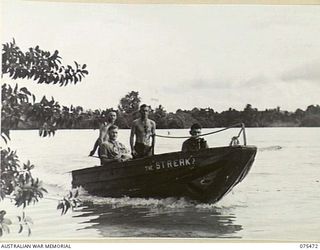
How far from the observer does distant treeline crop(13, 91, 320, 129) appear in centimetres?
93

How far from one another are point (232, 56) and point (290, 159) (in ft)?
0.62

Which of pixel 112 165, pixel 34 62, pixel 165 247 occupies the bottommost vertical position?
pixel 165 247

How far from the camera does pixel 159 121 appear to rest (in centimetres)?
93

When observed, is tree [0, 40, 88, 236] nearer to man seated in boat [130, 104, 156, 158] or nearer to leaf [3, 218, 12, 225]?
leaf [3, 218, 12, 225]

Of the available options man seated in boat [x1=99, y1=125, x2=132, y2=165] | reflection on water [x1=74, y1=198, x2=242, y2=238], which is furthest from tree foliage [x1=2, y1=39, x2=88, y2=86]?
reflection on water [x1=74, y1=198, x2=242, y2=238]

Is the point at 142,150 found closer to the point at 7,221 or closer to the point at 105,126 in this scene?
the point at 105,126

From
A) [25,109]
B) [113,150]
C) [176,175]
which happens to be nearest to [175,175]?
[176,175]

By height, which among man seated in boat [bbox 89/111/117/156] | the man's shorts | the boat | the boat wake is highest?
man seated in boat [bbox 89/111/117/156]

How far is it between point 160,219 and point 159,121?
155 mm

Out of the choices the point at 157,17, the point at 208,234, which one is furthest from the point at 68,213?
the point at 157,17

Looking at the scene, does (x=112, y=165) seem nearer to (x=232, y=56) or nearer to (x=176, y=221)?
(x=176, y=221)

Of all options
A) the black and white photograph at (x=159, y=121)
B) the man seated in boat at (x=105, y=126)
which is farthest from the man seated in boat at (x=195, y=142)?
the man seated in boat at (x=105, y=126)

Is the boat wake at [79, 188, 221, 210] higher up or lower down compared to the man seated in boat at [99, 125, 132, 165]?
lower down

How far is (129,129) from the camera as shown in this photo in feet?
3.08
